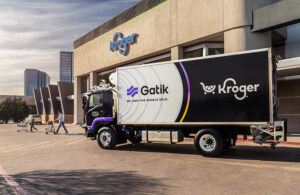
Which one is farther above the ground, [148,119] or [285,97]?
[285,97]

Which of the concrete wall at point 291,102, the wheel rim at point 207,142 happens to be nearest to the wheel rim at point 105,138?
the wheel rim at point 207,142

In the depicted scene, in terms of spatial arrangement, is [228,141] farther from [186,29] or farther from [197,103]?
[186,29]

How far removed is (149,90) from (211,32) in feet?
30.8

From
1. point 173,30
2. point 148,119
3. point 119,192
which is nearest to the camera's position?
point 119,192

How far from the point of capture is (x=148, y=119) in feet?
33.2

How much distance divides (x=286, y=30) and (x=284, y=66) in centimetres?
384

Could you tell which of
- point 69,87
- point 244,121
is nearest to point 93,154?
point 244,121

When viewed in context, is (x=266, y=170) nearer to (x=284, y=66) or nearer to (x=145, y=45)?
(x=284, y=66)

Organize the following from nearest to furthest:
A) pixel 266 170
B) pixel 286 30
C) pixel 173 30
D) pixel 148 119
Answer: pixel 266 170 → pixel 148 119 → pixel 286 30 → pixel 173 30

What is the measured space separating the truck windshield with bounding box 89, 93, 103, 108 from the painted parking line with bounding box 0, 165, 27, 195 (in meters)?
5.05

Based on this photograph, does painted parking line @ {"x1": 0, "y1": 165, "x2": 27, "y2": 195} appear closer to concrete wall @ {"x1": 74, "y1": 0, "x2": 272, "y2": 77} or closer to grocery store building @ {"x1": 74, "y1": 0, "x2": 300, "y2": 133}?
grocery store building @ {"x1": 74, "y1": 0, "x2": 300, "y2": 133}

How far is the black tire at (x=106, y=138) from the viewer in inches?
429

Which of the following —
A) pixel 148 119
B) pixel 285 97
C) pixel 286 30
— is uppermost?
pixel 286 30

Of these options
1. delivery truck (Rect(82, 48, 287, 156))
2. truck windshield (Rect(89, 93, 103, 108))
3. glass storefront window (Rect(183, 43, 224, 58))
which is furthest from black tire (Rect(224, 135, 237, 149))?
glass storefront window (Rect(183, 43, 224, 58))
